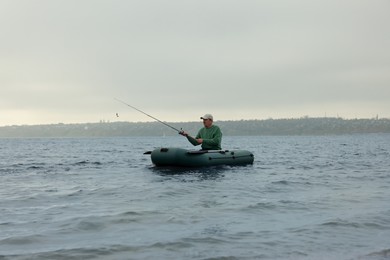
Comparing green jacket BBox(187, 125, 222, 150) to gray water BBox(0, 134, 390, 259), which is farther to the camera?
green jacket BBox(187, 125, 222, 150)

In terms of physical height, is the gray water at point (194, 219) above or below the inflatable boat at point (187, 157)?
below

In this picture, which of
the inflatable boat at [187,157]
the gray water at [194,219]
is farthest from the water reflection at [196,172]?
the gray water at [194,219]

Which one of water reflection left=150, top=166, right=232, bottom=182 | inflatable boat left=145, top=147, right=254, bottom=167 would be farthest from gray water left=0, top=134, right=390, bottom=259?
inflatable boat left=145, top=147, right=254, bottom=167

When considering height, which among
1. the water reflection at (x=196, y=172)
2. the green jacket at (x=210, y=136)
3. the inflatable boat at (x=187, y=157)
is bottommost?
the water reflection at (x=196, y=172)

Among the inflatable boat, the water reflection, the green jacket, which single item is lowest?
the water reflection

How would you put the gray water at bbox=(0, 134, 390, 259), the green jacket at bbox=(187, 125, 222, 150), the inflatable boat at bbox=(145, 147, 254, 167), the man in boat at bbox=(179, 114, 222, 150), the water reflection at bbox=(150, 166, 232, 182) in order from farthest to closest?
the green jacket at bbox=(187, 125, 222, 150) < the man in boat at bbox=(179, 114, 222, 150) < the inflatable boat at bbox=(145, 147, 254, 167) < the water reflection at bbox=(150, 166, 232, 182) < the gray water at bbox=(0, 134, 390, 259)

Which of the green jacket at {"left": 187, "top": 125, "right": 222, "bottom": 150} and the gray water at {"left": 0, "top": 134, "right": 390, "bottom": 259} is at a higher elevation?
the green jacket at {"left": 187, "top": 125, "right": 222, "bottom": 150}

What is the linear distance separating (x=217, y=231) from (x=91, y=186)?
23.4 feet

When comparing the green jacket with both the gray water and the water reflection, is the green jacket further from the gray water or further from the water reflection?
the gray water

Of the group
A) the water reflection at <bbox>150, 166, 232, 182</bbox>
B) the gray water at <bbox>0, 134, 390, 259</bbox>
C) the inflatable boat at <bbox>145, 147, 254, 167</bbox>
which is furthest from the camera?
the inflatable boat at <bbox>145, 147, 254, 167</bbox>

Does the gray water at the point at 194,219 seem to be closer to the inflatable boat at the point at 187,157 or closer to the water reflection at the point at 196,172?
the water reflection at the point at 196,172

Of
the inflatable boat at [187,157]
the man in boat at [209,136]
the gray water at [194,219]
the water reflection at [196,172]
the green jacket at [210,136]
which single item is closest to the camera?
the gray water at [194,219]

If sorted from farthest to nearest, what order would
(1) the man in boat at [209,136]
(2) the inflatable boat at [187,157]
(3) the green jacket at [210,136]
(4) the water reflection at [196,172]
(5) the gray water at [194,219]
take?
1. (3) the green jacket at [210,136]
2. (1) the man in boat at [209,136]
3. (2) the inflatable boat at [187,157]
4. (4) the water reflection at [196,172]
5. (5) the gray water at [194,219]

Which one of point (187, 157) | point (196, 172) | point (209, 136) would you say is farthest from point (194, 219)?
point (209, 136)
